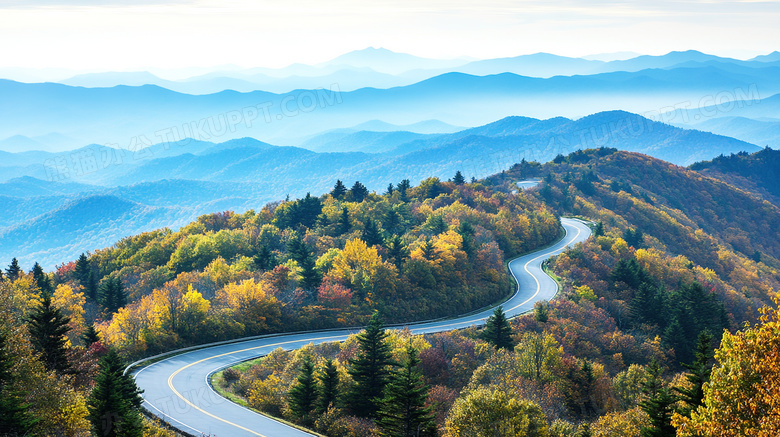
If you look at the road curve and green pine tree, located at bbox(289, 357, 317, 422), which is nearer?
the road curve

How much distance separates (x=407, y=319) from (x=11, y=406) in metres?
39.8

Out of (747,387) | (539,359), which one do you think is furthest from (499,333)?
(747,387)

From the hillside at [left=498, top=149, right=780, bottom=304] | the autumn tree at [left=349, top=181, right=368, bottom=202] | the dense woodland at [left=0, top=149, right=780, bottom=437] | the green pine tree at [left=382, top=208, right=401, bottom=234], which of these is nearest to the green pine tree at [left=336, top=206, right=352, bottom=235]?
the dense woodland at [left=0, top=149, right=780, bottom=437]

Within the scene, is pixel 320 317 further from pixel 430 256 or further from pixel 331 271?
pixel 430 256

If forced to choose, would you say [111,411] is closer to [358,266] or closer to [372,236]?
[358,266]

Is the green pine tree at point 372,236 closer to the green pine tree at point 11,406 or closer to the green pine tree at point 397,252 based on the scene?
the green pine tree at point 397,252

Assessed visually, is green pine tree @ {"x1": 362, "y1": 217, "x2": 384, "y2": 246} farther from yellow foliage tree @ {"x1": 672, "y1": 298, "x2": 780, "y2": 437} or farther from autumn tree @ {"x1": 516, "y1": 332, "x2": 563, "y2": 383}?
yellow foliage tree @ {"x1": 672, "y1": 298, "x2": 780, "y2": 437}

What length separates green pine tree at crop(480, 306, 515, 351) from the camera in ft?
152

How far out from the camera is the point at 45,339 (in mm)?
31594

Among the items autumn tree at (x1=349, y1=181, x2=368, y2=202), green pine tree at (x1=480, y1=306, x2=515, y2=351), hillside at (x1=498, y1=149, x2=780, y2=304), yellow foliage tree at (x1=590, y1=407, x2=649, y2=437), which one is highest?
autumn tree at (x1=349, y1=181, x2=368, y2=202)

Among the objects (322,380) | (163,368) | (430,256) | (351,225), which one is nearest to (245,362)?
(163,368)

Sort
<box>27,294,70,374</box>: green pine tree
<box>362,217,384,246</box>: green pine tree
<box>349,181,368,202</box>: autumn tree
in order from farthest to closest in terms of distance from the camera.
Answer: <box>349,181,368,202</box>: autumn tree < <box>362,217,384,246</box>: green pine tree < <box>27,294,70,374</box>: green pine tree

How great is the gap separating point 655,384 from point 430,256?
38.5 m

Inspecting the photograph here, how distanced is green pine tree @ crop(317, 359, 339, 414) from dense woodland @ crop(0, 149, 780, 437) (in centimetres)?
12
